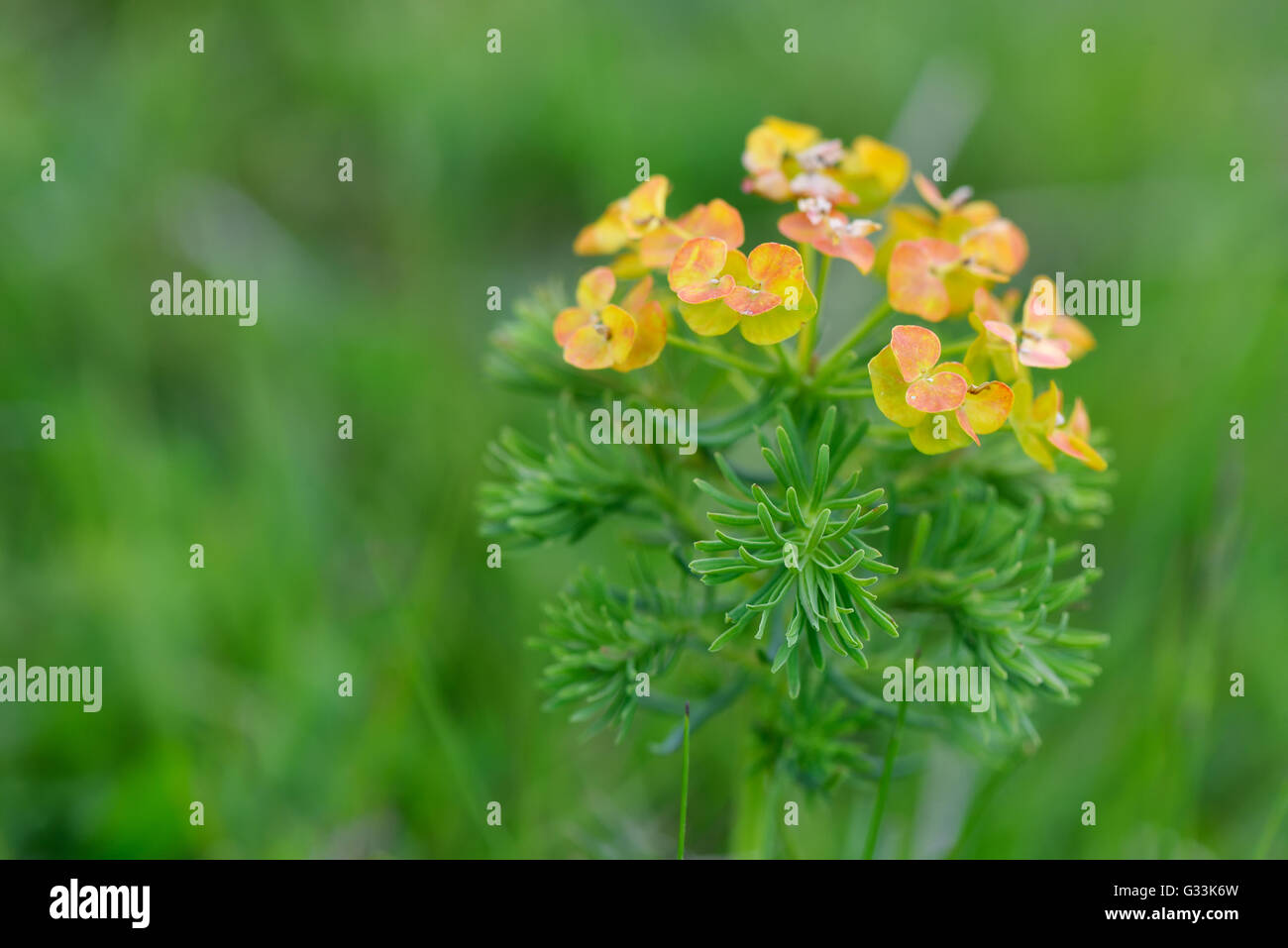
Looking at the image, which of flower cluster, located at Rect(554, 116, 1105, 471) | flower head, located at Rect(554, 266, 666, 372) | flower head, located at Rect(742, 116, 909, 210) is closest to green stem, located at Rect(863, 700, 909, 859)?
flower cluster, located at Rect(554, 116, 1105, 471)

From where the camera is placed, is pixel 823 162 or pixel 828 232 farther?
pixel 823 162

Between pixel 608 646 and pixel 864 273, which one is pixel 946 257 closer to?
pixel 864 273

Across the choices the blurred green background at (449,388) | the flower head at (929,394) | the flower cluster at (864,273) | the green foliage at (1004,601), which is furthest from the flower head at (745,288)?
the blurred green background at (449,388)

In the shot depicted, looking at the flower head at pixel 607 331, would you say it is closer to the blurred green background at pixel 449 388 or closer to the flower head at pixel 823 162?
the flower head at pixel 823 162

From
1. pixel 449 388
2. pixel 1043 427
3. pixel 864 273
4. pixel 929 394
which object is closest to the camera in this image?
pixel 929 394

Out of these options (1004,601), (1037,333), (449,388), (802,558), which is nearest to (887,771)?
(1004,601)

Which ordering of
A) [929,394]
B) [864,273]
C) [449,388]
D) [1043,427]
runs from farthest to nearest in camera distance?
[449,388]
[864,273]
[1043,427]
[929,394]
